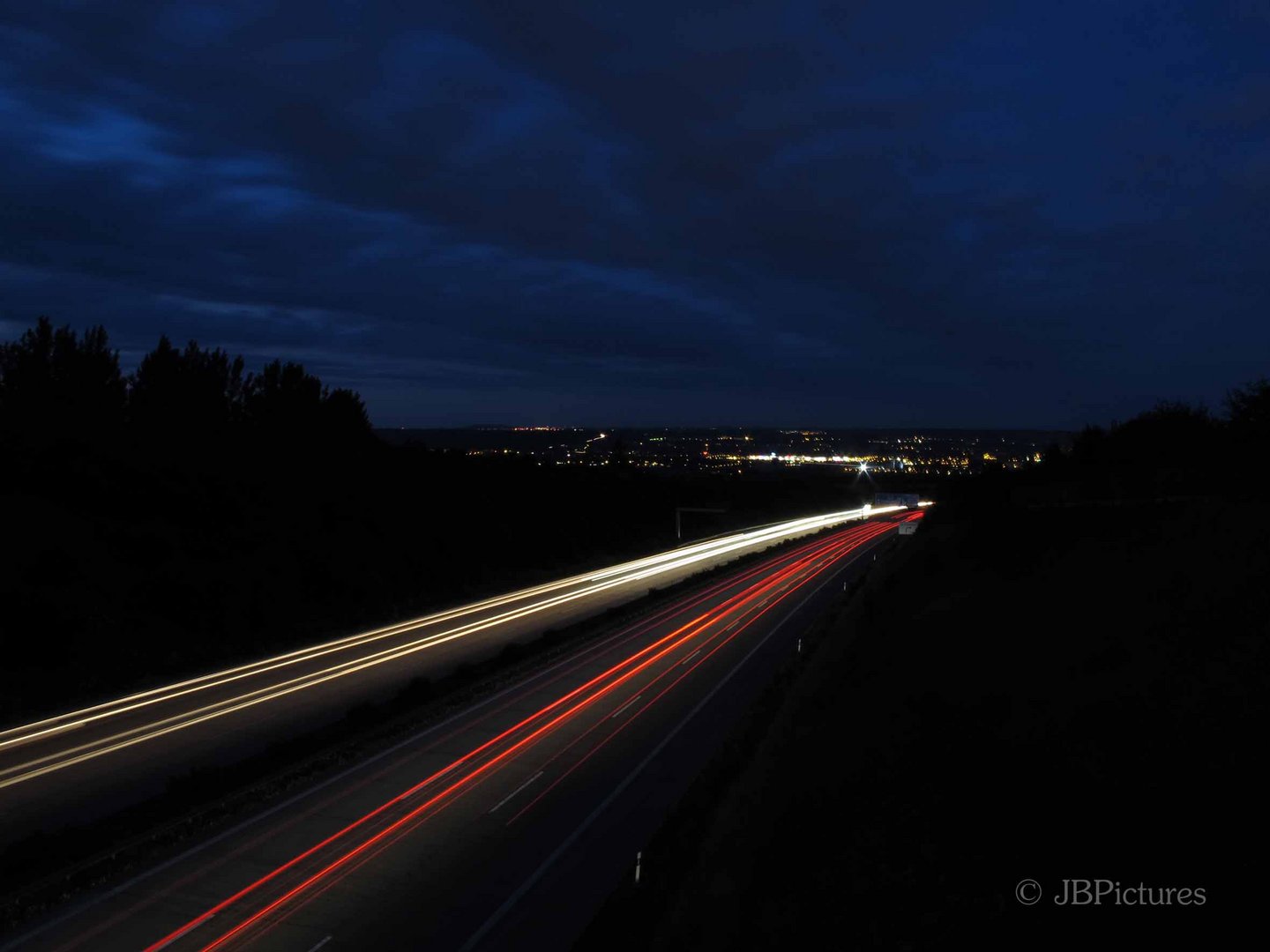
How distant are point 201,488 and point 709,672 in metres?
27.5

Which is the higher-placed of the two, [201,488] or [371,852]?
[201,488]

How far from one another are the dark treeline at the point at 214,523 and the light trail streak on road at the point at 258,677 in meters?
1.23

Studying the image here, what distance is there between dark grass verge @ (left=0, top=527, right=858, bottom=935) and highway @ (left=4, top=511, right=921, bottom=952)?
39 centimetres

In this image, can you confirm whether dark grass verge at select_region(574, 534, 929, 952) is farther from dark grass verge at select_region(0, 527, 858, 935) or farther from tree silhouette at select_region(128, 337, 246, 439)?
tree silhouette at select_region(128, 337, 246, 439)

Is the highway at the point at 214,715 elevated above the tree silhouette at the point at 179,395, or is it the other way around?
the tree silhouette at the point at 179,395

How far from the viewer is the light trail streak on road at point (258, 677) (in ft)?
57.1

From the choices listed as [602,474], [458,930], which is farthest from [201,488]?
[602,474]

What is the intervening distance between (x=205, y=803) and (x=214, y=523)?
28.5m

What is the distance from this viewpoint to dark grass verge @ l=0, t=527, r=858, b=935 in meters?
10.8

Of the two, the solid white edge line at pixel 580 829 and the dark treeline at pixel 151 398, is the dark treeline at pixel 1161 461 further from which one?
the dark treeline at pixel 151 398

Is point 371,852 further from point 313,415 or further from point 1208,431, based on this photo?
point 313,415

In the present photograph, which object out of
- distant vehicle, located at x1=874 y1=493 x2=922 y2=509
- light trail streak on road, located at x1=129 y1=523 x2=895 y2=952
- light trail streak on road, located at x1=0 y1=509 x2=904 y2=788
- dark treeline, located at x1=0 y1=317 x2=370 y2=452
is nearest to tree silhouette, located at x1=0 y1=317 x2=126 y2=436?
dark treeline, located at x1=0 y1=317 x2=370 y2=452

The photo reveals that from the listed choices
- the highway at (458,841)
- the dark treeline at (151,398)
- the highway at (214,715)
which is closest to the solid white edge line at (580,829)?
the highway at (458,841)

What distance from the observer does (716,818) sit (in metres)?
13.0
